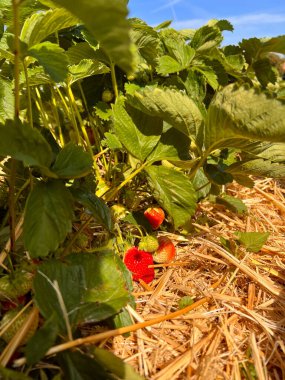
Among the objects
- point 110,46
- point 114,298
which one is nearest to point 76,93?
point 114,298

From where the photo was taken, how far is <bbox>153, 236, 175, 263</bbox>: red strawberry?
0.94 metres

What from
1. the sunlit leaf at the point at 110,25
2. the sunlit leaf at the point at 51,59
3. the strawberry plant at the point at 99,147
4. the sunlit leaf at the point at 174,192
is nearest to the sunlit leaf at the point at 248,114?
the strawberry plant at the point at 99,147

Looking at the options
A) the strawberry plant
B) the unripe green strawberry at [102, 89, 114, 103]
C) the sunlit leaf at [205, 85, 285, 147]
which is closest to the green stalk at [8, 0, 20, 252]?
the strawberry plant

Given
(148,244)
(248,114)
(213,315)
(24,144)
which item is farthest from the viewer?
(148,244)

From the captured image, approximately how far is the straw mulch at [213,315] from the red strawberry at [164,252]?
23 mm

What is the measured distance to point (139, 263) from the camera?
88 centimetres

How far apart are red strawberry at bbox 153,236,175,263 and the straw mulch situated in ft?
0.07

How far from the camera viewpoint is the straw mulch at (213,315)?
2.23ft

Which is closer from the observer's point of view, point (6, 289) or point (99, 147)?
point (6, 289)

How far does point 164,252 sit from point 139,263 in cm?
9

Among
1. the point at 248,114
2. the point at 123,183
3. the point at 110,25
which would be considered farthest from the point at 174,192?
the point at 110,25

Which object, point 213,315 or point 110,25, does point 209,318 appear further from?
point 110,25

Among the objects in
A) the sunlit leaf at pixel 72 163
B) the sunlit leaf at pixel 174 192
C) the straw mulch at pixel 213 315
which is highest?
the sunlit leaf at pixel 72 163

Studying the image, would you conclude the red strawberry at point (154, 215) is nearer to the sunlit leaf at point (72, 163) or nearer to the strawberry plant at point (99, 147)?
the strawberry plant at point (99, 147)
